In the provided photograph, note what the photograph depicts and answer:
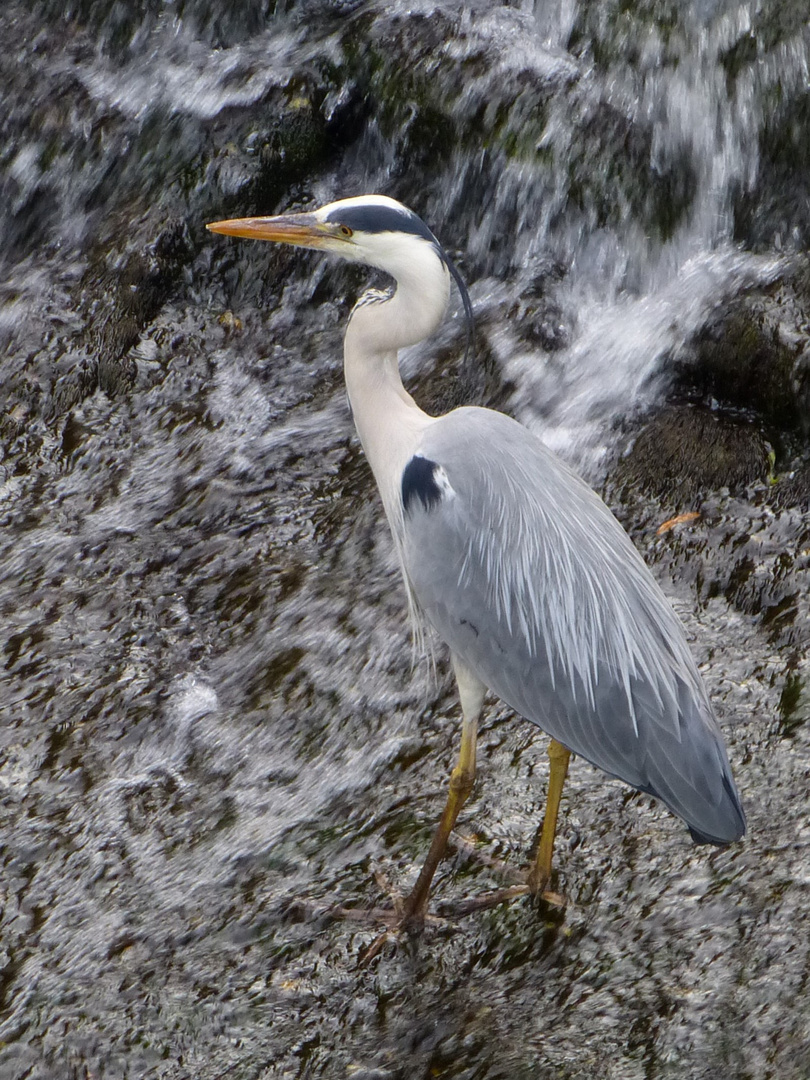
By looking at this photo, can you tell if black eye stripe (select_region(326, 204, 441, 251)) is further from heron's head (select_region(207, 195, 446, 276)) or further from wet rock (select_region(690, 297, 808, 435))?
wet rock (select_region(690, 297, 808, 435))

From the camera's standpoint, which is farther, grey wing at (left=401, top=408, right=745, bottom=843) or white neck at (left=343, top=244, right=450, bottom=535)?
white neck at (left=343, top=244, right=450, bottom=535)

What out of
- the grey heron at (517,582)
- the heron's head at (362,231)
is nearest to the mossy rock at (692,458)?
the grey heron at (517,582)

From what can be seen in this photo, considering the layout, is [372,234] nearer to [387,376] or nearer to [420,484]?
[387,376]

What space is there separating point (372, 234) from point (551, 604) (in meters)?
1.03

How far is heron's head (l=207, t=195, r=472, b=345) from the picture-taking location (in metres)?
3.02

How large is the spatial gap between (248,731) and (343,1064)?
1.17 metres

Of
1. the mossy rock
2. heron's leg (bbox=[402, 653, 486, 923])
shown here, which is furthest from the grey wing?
the mossy rock

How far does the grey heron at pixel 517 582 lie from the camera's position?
2871mm

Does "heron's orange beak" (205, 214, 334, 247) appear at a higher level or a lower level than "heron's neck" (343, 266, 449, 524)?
higher

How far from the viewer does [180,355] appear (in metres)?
5.27

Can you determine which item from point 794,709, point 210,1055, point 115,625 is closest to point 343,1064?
point 210,1055

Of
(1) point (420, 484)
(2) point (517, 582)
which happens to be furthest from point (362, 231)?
(2) point (517, 582)

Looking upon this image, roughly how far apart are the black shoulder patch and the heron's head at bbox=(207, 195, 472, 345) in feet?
1.34

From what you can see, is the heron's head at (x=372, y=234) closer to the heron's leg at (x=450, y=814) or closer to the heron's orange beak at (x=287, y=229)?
the heron's orange beak at (x=287, y=229)
